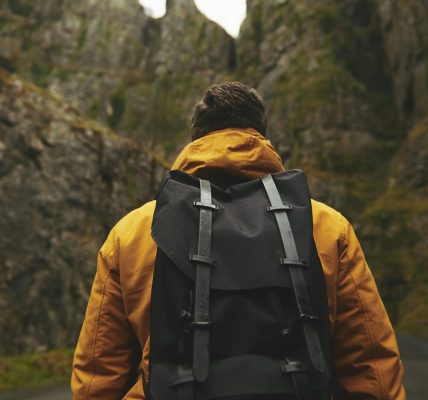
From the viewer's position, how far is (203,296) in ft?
7.00

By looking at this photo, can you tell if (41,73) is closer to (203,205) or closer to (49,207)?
(49,207)

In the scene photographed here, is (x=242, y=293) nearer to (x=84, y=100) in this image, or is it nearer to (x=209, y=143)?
(x=209, y=143)

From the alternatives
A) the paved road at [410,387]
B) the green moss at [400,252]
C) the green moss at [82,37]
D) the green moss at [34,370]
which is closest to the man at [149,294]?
the paved road at [410,387]

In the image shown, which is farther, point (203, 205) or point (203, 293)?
point (203, 205)

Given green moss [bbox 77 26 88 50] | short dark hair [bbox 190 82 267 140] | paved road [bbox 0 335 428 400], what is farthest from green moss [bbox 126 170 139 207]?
green moss [bbox 77 26 88 50]

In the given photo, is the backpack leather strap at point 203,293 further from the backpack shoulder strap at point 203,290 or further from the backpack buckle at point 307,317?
the backpack buckle at point 307,317

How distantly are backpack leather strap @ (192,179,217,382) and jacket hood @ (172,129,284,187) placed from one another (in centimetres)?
28

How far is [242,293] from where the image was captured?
2191 millimetres

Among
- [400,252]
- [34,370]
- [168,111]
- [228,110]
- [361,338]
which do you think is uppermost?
[228,110]

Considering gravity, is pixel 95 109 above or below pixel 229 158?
below

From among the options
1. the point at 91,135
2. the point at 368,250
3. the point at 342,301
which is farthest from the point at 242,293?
the point at 368,250

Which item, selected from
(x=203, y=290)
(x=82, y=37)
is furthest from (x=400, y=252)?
(x=82, y=37)

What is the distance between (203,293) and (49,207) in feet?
60.0

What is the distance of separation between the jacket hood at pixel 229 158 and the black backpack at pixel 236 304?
234 mm
